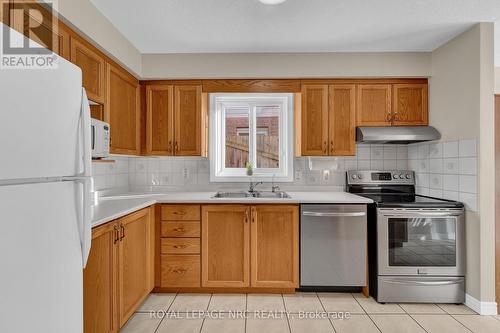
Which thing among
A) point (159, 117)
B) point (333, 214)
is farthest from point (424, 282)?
point (159, 117)

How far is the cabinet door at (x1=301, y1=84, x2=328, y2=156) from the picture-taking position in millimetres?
3127

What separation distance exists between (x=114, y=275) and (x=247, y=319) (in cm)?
109

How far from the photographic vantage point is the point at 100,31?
227 cm

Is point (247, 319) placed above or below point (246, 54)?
below

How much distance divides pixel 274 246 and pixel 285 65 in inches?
72.1

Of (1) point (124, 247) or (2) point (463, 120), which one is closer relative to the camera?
(1) point (124, 247)

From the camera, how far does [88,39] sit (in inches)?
84.7

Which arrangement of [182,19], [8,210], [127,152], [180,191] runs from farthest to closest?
[180,191] → [127,152] → [182,19] → [8,210]

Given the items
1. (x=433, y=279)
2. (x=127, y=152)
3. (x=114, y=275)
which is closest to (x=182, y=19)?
(x=127, y=152)

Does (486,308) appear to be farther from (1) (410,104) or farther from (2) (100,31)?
(2) (100,31)

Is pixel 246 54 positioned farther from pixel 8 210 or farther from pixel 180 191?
pixel 8 210

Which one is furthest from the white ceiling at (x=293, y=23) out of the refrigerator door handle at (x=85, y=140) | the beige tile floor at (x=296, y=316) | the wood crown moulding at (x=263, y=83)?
the beige tile floor at (x=296, y=316)

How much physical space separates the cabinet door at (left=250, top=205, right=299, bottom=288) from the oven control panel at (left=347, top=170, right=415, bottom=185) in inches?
38.9

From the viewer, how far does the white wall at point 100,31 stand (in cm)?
188
